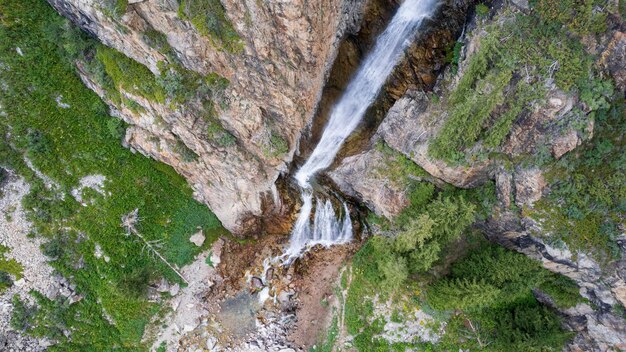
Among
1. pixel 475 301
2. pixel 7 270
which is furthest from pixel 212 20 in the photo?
pixel 7 270

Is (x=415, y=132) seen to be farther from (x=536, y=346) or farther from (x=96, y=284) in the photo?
(x=96, y=284)

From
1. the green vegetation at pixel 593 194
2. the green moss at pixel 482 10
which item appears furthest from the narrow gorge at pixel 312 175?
the green moss at pixel 482 10

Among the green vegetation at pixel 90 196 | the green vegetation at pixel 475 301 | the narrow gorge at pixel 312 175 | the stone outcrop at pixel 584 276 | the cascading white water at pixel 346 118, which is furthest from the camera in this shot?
the green vegetation at pixel 90 196

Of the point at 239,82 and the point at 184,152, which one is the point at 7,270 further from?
the point at 239,82

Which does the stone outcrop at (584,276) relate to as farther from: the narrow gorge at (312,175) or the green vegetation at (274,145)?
the green vegetation at (274,145)

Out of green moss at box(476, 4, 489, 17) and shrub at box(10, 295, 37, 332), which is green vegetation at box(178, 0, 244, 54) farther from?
shrub at box(10, 295, 37, 332)

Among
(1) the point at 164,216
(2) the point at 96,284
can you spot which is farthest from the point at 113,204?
(2) the point at 96,284
